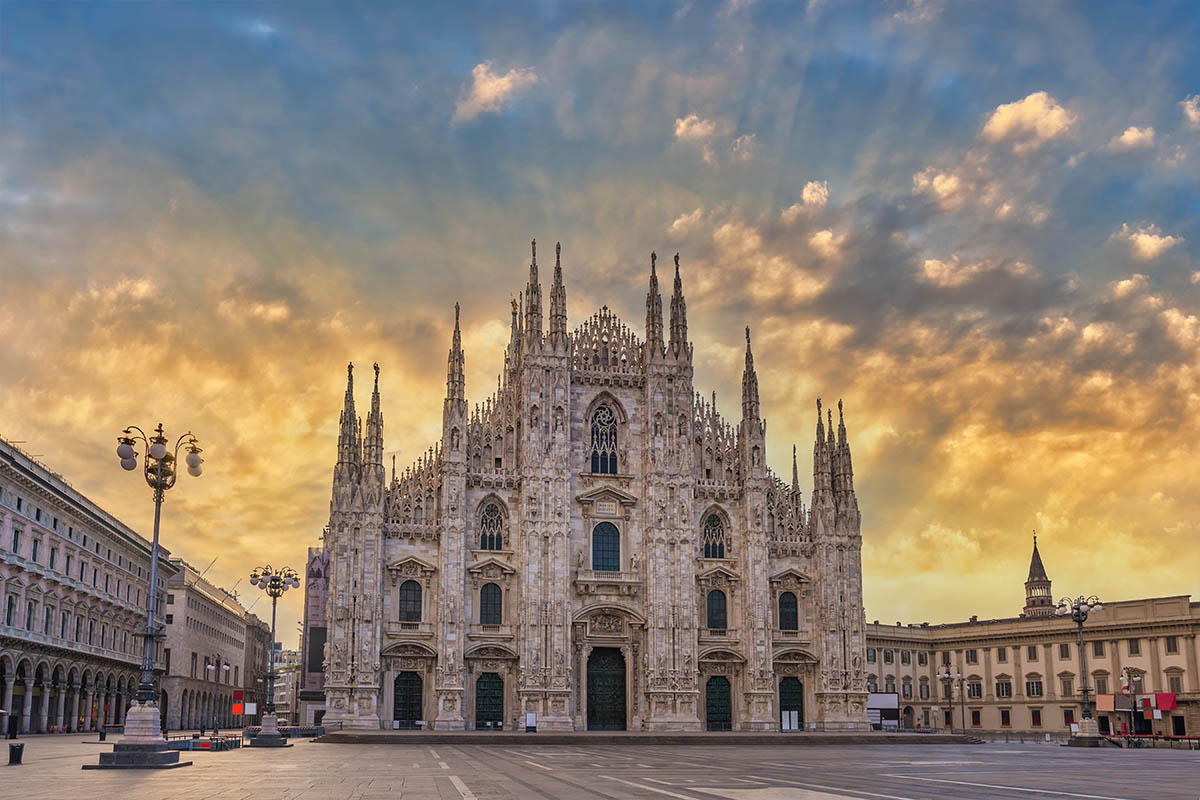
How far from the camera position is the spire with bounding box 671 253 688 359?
7162 cm

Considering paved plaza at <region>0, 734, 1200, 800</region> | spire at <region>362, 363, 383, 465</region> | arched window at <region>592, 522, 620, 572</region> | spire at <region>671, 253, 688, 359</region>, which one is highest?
spire at <region>671, 253, 688, 359</region>

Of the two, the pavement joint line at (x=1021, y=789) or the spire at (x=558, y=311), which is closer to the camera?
the pavement joint line at (x=1021, y=789)

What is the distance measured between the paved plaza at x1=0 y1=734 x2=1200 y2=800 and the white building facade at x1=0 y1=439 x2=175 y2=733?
73.2 ft

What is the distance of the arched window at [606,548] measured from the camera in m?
68.3

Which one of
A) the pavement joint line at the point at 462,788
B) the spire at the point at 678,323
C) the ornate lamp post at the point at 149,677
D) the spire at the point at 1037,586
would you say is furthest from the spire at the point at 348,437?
the spire at the point at 1037,586

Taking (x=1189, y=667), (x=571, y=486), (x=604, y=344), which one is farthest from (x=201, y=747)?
(x=1189, y=667)

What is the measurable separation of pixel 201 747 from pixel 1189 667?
74269 mm

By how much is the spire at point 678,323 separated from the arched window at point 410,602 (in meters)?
22.2

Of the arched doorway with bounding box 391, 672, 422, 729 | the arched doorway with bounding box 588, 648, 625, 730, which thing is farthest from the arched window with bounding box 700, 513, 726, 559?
the arched doorway with bounding box 391, 672, 422, 729

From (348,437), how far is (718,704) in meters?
28.1

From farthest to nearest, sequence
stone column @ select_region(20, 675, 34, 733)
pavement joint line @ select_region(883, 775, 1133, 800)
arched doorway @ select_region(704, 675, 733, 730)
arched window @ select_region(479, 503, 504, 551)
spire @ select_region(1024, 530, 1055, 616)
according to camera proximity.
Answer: spire @ select_region(1024, 530, 1055, 616), arched doorway @ select_region(704, 675, 733, 730), arched window @ select_region(479, 503, 504, 551), stone column @ select_region(20, 675, 34, 733), pavement joint line @ select_region(883, 775, 1133, 800)

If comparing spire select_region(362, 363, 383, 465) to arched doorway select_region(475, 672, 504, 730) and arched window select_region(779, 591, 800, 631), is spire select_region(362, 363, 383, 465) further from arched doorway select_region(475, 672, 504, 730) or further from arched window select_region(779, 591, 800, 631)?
arched window select_region(779, 591, 800, 631)


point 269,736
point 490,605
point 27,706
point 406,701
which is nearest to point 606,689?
point 490,605

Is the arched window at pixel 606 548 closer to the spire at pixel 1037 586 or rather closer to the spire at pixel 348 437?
the spire at pixel 348 437
